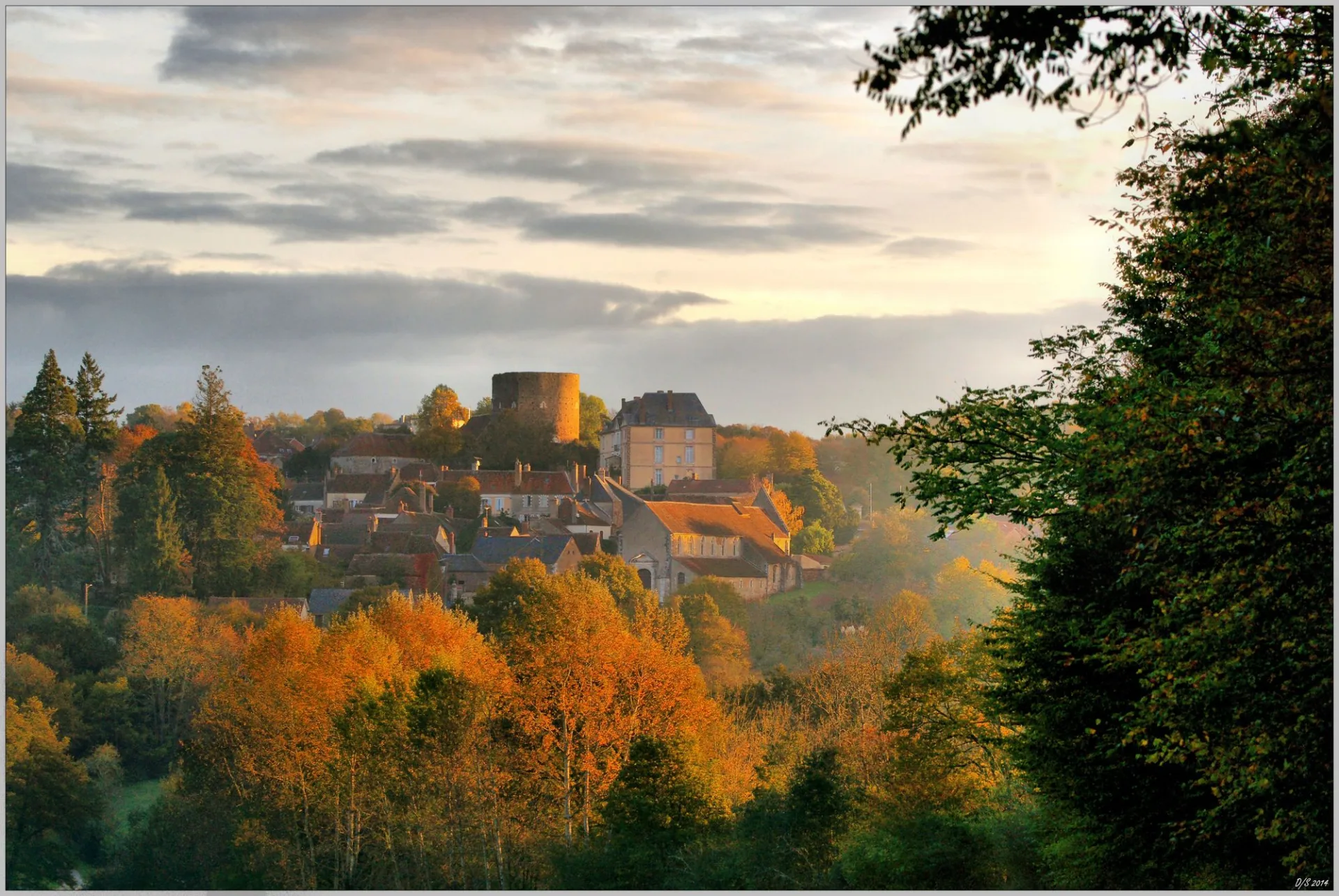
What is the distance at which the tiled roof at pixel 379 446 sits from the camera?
71.4m

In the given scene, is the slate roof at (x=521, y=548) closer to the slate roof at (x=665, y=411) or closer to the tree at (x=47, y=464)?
the slate roof at (x=665, y=411)

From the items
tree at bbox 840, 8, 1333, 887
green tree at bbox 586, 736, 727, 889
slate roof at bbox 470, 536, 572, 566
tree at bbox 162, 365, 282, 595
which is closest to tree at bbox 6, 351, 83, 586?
tree at bbox 162, 365, 282, 595

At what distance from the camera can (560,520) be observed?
67.2 meters

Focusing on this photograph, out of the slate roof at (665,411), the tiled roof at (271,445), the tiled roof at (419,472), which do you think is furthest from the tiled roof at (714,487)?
the tiled roof at (271,445)

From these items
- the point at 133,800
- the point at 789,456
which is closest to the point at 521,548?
the point at 789,456

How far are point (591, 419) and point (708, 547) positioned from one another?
14.7m

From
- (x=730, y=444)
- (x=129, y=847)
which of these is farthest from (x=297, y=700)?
(x=730, y=444)

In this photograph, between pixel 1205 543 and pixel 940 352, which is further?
pixel 940 352

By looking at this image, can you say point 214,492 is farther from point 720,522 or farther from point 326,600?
point 720,522

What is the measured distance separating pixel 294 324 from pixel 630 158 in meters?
12.2

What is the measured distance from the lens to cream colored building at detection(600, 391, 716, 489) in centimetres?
6688

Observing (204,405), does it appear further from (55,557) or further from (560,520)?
(560,520)

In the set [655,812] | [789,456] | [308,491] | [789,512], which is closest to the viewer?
[655,812]

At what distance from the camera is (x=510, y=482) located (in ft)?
238
